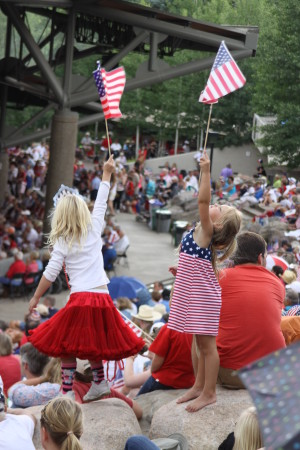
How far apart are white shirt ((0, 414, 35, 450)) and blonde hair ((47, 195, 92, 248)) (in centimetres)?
140

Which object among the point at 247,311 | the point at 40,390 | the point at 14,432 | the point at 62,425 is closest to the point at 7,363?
the point at 40,390

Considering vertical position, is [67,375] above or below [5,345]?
above

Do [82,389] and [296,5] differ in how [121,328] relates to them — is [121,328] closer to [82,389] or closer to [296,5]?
[82,389]

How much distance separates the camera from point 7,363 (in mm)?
7656

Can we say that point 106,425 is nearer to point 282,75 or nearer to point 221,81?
point 221,81

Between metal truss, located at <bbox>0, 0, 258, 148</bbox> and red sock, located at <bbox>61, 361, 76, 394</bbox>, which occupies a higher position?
metal truss, located at <bbox>0, 0, 258, 148</bbox>

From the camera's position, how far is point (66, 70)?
17.1 metres

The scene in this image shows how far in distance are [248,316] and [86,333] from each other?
3.62ft

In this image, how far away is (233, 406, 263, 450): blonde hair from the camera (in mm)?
3650

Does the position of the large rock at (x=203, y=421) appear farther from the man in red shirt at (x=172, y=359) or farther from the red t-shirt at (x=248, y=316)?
the man in red shirt at (x=172, y=359)

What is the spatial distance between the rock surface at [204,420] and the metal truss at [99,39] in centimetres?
1087

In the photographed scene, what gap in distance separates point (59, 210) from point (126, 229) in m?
20.3

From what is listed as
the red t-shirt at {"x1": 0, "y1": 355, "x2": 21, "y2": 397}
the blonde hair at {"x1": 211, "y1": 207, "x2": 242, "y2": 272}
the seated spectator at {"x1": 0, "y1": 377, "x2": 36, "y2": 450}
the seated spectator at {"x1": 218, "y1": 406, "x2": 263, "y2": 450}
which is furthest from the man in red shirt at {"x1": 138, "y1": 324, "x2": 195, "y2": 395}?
the seated spectator at {"x1": 218, "y1": 406, "x2": 263, "y2": 450}

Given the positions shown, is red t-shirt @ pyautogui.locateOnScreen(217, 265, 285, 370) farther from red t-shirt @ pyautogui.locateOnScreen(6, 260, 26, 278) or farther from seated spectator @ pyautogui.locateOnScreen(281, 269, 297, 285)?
red t-shirt @ pyautogui.locateOnScreen(6, 260, 26, 278)
